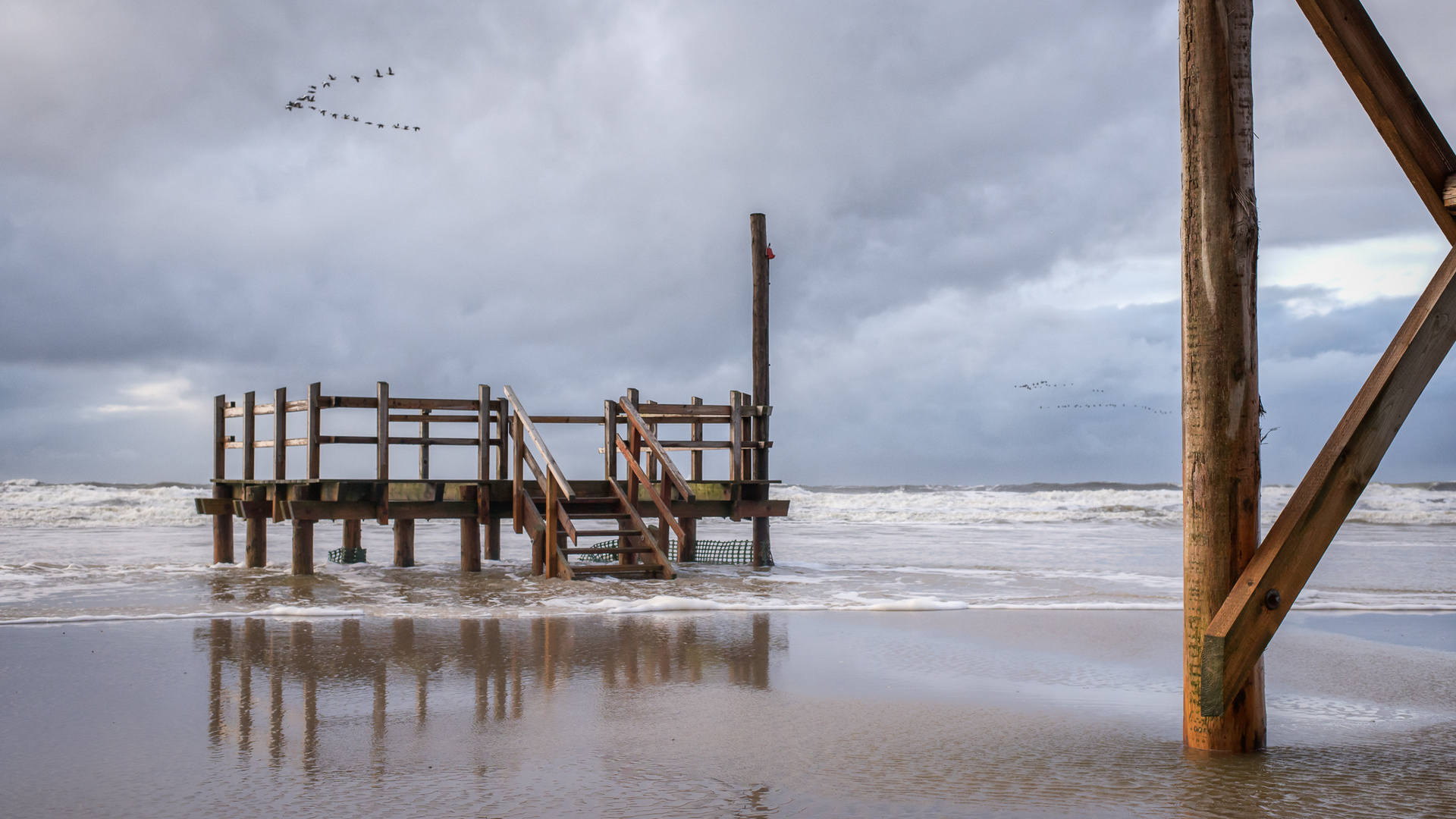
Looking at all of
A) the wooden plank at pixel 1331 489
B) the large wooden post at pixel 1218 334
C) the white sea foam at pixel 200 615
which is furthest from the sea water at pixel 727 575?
the wooden plank at pixel 1331 489

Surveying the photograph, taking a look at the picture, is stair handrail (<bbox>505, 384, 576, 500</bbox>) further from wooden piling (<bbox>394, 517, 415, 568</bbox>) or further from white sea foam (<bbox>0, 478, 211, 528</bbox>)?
white sea foam (<bbox>0, 478, 211, 528</bbox>)

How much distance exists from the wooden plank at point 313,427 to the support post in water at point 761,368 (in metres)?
6.24

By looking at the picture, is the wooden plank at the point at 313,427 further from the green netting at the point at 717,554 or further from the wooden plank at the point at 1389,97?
the wooden plank at the point at 1389,97

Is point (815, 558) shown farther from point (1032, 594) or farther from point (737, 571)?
point (1032, 594)

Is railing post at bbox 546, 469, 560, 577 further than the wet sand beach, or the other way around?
railing post at bbox 546, 469, 560, 577

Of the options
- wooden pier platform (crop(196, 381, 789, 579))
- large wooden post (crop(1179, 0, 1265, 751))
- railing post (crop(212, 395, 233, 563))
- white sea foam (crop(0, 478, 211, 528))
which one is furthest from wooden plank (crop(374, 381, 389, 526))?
white sea foam (crop(0, 478, 211, 528))

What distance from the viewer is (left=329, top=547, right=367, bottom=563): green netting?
16312 millimetres

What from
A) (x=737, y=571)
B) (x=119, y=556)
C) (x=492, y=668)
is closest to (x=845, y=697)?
(x=492, y=668)

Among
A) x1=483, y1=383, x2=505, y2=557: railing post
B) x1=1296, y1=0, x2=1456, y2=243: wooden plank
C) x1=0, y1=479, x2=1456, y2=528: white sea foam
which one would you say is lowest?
x1=0, y1=479, x2=1456, y2=528: white sea foam

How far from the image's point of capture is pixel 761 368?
1587cm

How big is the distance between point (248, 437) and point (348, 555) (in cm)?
259

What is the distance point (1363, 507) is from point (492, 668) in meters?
39.6

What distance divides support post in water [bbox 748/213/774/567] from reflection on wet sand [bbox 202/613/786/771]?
5.84 metres

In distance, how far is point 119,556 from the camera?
1797 cm
